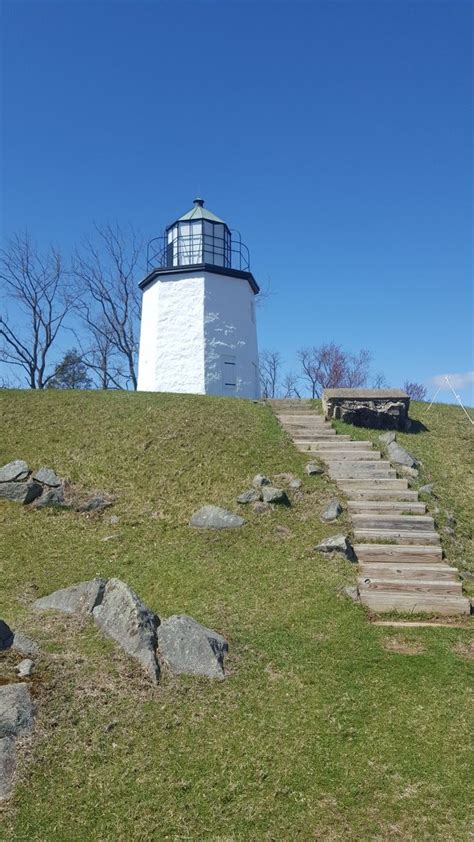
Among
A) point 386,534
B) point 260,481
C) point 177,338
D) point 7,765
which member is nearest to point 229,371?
point 177,338

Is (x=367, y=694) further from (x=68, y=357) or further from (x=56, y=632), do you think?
(x=68, y=357)

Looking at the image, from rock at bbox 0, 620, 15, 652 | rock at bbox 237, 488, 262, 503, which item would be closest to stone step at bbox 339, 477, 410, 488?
rock at bbox 237, 488, 262, 503

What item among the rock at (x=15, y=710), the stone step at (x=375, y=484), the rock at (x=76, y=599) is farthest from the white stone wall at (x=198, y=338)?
the rock at (x=15, y=710)

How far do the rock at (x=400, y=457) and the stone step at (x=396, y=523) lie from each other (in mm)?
2708

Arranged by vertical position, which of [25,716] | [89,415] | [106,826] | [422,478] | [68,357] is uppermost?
[68,357]

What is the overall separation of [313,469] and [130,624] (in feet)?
22.3

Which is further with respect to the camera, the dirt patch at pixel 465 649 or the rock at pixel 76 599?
the rock at pixel 76 599

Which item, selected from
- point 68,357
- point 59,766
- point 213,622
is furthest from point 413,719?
point 68,357

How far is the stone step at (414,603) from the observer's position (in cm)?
802

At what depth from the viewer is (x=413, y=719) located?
542 cm

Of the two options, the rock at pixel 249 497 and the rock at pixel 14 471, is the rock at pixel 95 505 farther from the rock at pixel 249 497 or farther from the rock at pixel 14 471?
the rock at pixel 249 497

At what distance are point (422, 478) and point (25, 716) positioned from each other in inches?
385

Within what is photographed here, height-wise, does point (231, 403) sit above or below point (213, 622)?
above

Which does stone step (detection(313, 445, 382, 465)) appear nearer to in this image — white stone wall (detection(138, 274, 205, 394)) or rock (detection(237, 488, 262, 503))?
rock (detection(237, 488, 262, 503))
